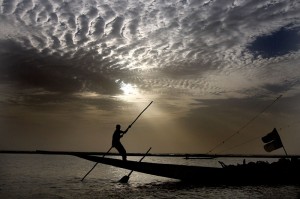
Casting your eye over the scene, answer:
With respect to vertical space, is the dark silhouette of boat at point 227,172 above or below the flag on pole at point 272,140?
below

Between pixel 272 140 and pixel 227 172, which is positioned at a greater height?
pixel 272 140

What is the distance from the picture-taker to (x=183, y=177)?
23.4m

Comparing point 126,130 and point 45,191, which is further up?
point 126,130

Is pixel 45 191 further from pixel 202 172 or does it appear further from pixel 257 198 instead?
pixel 257 198

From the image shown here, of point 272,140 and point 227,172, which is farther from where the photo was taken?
point 272,140

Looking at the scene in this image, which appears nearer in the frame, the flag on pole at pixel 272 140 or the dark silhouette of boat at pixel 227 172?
the dark silhouette of boat at pixel 227 172

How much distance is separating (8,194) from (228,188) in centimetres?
1590

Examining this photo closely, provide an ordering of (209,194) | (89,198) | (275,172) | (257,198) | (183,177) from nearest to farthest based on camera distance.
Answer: (89,198), (257,198), (209,194), (183,177), (275,172)

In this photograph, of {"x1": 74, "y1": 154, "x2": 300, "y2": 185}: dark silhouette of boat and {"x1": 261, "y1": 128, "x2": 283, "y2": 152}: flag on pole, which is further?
{"x1": 261, "y1": 128, "x2": 283, "y2": 152}: flag on pole

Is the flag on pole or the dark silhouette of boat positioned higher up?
the flag on pole

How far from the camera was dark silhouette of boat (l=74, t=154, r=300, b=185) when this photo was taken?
22703 mm

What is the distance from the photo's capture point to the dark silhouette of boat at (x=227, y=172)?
2270 cm

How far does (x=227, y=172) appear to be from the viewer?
24281 mm

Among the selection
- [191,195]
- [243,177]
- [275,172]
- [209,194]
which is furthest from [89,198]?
[275,172]
